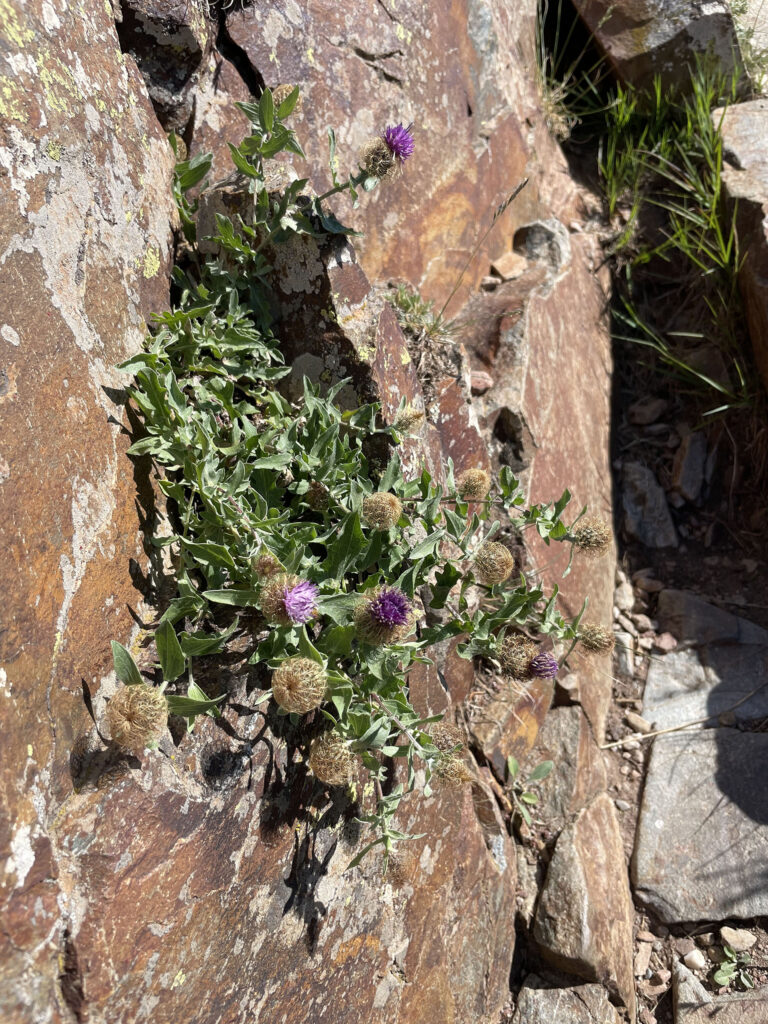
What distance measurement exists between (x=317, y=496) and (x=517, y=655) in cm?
87

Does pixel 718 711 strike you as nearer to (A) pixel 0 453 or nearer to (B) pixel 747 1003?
(B) pixel 747 1003

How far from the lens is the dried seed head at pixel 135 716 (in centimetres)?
196

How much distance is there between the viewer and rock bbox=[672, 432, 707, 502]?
174 inches

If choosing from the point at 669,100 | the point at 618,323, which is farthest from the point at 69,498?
the point at 669,100

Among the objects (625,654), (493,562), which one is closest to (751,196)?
(625,654)

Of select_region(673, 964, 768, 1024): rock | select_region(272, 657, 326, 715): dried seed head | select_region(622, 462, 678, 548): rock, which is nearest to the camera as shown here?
select_region(272, 657, 326, 715): dried seed head

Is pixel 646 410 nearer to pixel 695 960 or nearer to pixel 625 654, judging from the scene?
pixel 625 654

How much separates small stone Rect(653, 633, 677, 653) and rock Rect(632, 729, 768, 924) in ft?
1.46

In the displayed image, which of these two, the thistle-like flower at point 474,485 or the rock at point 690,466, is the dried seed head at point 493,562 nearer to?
the thistle-like flower at point 474,485

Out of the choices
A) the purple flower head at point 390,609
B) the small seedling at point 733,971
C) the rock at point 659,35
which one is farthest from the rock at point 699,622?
the rock at point 659,35

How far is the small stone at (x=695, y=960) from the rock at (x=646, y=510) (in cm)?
191

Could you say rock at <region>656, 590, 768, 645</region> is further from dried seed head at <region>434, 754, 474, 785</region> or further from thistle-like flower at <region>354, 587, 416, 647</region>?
thistle-like flower at <region>354, 587, 416, 647</region>

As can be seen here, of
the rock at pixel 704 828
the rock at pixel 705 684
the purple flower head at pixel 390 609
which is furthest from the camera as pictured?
the rock at pixel 705 684

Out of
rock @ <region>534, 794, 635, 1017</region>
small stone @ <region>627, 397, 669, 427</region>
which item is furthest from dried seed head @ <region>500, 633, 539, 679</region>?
small stone @ <region>627, 397, 669, 427</region>
